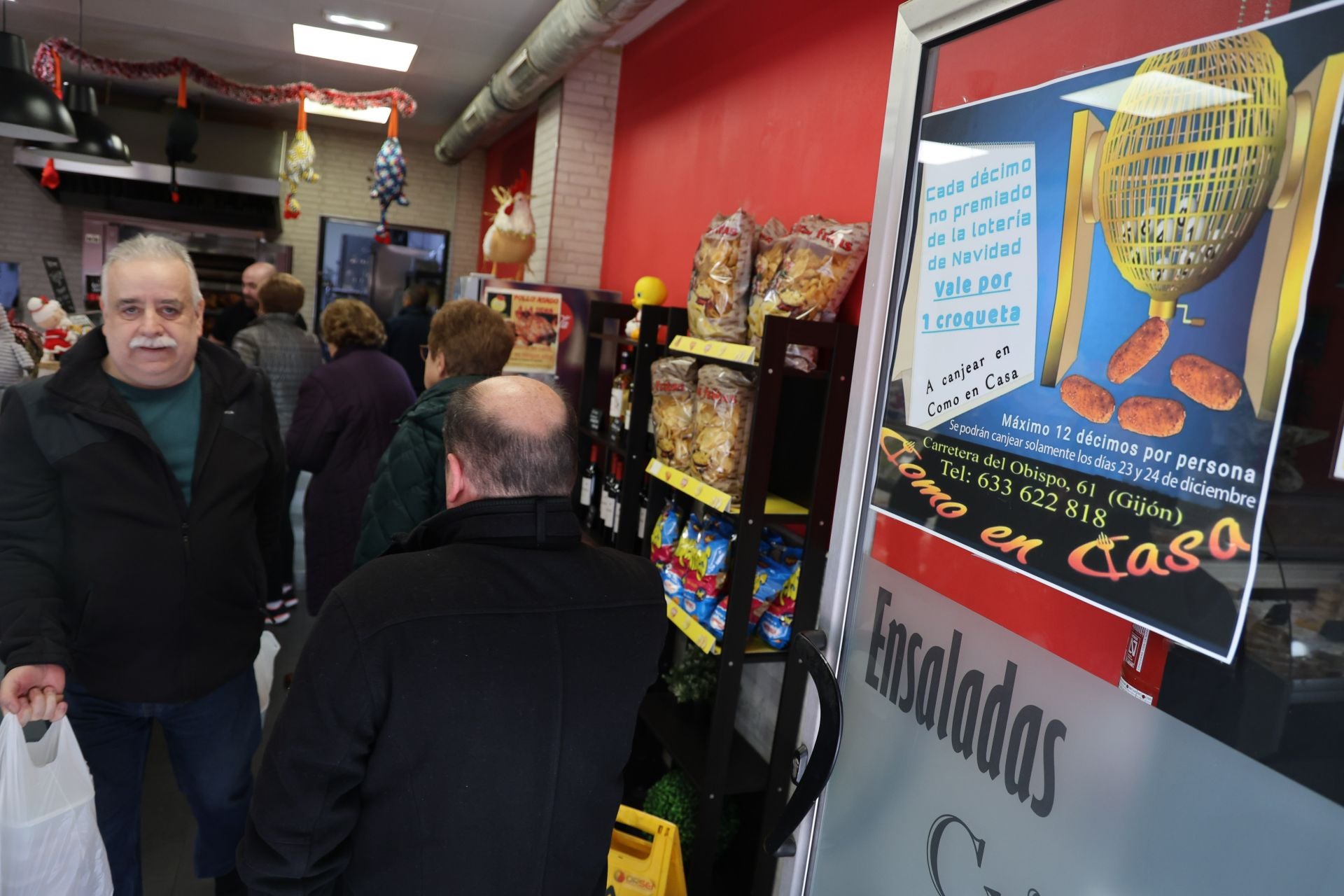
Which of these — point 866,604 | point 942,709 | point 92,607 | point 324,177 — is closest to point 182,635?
point 92,607

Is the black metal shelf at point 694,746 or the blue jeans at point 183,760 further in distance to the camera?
the black metal shelf at point 694,746

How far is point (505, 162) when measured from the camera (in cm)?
899

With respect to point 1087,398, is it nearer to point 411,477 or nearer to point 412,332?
point 411,477

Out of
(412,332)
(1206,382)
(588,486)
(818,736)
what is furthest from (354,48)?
(1206,382)

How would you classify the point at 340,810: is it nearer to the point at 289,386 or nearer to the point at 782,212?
the point at 782,212

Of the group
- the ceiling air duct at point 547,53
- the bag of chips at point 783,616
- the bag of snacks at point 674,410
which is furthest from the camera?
the ceiling air duct at point 547,53

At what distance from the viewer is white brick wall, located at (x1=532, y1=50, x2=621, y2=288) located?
547cm

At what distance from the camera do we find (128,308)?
2023 millimetres

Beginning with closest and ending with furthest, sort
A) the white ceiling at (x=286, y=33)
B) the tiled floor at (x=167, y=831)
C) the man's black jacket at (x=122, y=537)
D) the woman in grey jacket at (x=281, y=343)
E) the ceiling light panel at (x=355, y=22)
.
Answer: the man's black jacket at (x=122, y=537), the tiled floor at (x=167, y=831), the woman in grey jacket at (x=281, y=343), the white ceiling at (x=286, y=33), the ceiling light panel at (x=355, y=22)

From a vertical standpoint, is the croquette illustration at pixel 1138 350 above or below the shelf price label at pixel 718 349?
above

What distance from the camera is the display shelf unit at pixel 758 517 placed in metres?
2.35

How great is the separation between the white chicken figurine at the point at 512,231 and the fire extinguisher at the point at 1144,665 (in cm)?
479

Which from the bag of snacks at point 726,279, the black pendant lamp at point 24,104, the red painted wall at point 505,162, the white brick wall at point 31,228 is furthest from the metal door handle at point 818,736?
the white brick wall at point 31,228

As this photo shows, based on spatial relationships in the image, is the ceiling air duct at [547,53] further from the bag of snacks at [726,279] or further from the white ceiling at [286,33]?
the bag of snacks at [726,279]
